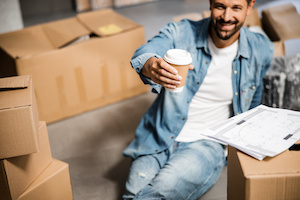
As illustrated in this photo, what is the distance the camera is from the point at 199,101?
1699 mm

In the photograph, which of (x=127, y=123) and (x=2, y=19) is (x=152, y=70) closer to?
(x=127, y=123)

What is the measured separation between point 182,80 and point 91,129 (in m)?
1.41

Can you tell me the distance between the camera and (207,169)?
1606 mm

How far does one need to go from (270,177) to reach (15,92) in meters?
0.92

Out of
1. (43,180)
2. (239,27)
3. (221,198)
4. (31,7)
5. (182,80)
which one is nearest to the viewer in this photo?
(182,80)

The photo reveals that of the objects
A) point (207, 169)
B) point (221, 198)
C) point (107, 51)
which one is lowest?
point (221, 198)

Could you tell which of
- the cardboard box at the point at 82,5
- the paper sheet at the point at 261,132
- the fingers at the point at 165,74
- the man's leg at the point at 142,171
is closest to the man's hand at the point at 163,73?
the fingers at the point at 165,74

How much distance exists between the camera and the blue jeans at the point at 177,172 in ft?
4.88

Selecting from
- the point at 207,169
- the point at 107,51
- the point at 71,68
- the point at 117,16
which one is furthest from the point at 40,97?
the point at 207,169

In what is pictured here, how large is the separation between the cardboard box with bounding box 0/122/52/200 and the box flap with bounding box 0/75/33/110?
0.17 meters

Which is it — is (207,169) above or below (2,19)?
below

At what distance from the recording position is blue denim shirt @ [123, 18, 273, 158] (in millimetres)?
1631

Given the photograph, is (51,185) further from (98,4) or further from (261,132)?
(98,4)

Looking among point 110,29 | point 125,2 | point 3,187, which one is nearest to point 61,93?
point 110,29
